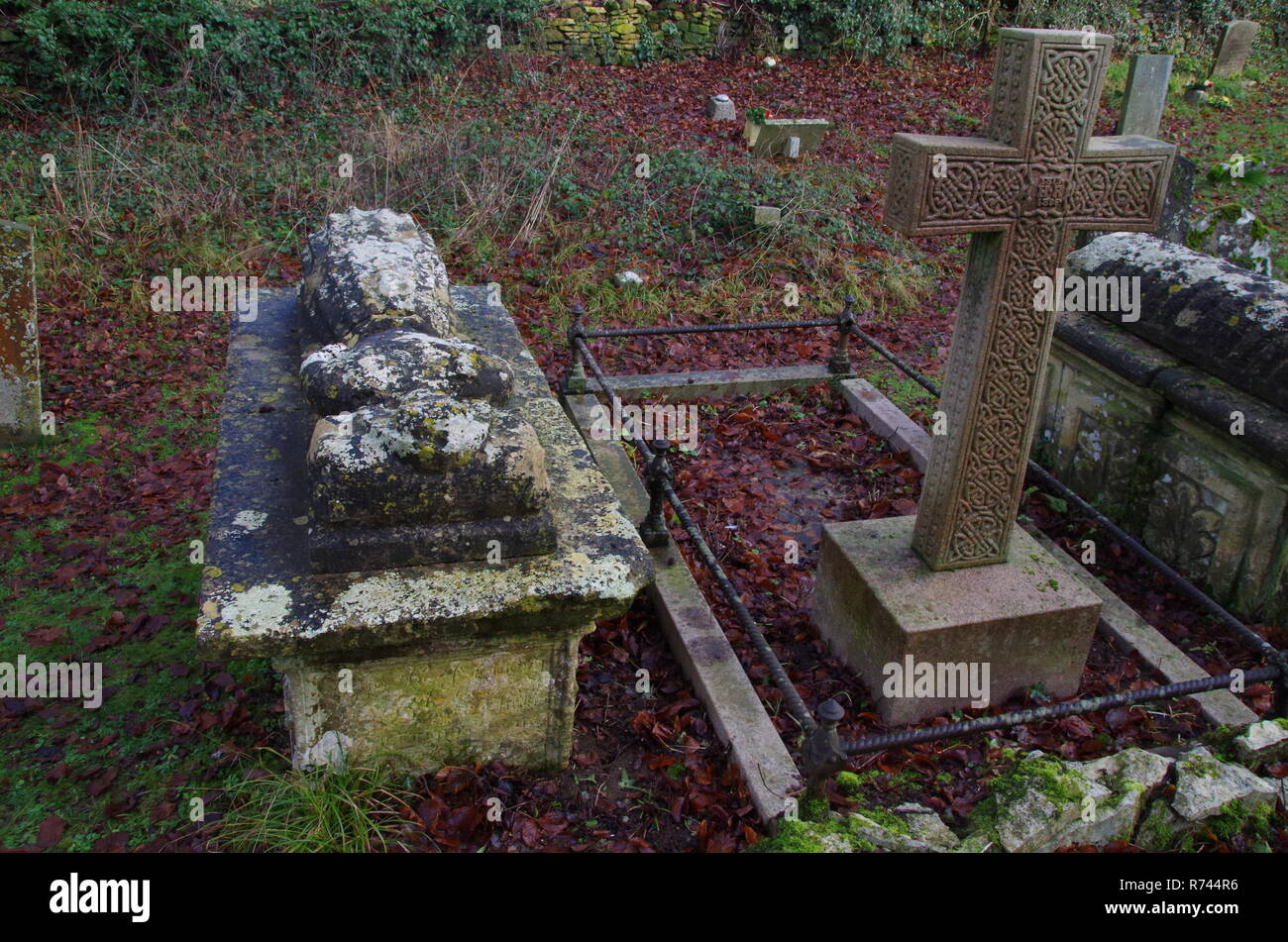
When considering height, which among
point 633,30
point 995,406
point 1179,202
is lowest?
point 995,406

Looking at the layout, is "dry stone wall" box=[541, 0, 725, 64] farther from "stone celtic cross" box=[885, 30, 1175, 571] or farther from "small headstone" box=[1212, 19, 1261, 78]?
"stone celtic cross" box=[885, 30, 1175, 571]

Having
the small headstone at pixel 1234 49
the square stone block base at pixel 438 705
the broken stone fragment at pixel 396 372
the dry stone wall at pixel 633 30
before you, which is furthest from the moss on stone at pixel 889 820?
the small headstone at pixel 1234 49

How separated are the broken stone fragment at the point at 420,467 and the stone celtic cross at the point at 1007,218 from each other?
1.58 m

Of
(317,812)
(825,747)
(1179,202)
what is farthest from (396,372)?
(1179,202)

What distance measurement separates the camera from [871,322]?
25.8 ft

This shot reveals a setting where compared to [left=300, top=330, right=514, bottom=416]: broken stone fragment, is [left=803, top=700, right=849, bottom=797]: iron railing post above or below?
below

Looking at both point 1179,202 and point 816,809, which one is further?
point 1179,202

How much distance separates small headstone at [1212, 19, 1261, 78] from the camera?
49.2 feet

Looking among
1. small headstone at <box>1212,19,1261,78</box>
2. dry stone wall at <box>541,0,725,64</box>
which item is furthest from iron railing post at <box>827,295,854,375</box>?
small headstone at <box>1212,19,1261,78</box>

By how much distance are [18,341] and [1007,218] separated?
215 inches

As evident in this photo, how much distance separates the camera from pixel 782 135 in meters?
11.0

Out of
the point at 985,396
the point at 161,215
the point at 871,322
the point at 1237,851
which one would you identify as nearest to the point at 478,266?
the point at 161,215

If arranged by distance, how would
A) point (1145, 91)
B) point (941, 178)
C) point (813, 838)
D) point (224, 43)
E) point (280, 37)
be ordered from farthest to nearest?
point (280, 37), point (224, 43), point (1145, 91), point (941, 178), point (813, 838)

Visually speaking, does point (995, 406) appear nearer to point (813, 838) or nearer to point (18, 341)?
point (813, 838)
